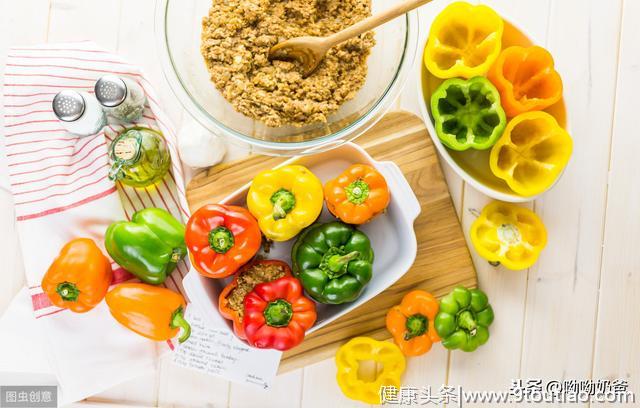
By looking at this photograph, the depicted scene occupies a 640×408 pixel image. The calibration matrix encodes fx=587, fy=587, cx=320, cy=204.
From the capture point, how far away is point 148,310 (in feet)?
4.83

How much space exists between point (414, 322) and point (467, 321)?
134 mm

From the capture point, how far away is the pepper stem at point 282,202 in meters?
1.37

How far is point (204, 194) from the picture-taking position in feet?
5.12

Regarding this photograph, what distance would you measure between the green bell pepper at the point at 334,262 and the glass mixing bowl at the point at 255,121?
0.79 feet

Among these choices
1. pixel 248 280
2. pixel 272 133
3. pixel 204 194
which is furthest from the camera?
pixel 204 194

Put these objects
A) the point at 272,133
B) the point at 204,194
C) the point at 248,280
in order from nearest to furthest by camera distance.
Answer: the point at 272,133, the point at 248,280, the point at 204,194

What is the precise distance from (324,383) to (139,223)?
26.1 inches

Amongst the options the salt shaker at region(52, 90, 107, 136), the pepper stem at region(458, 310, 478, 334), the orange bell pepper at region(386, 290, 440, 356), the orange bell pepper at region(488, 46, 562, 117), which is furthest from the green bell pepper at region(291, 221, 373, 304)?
the salt shaker at region(52, 90, 107, 136)

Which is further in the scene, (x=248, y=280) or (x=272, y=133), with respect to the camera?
(x=248, y=280)

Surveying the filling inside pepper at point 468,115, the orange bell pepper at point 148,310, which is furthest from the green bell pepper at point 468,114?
the orange bell pepper at point 148,310

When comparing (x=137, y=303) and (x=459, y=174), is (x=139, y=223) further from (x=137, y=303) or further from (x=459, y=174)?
(x=459, y=174)

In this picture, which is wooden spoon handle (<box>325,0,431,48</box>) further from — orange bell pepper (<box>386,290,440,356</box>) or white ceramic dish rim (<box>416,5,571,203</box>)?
orange bell pepper (<box>386,290,440,356</box>)

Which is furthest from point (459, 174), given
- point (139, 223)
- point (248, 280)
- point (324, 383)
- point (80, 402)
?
point (80, 402)

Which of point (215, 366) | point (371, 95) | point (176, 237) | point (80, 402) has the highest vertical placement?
point (371, 95)
